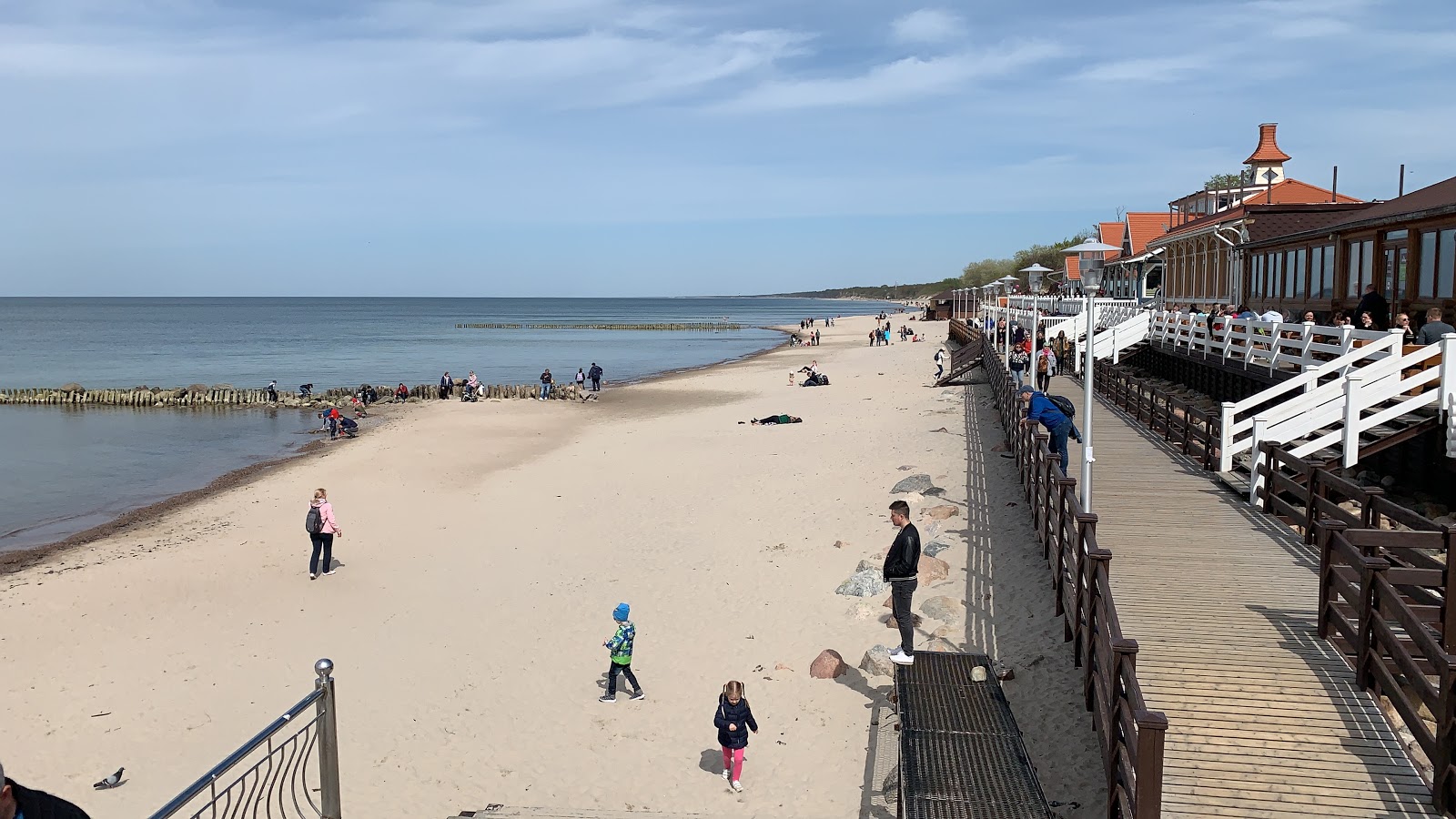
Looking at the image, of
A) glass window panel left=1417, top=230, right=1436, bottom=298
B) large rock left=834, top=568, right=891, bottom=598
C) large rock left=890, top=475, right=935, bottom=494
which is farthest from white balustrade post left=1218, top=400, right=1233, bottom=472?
glass window panel left=1417, top=230, right=1436, bottom=298

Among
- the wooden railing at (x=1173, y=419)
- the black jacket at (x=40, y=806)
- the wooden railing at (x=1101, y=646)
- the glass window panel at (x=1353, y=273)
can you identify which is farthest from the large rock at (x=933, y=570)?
the glass window panel at (x=1353, y=273)

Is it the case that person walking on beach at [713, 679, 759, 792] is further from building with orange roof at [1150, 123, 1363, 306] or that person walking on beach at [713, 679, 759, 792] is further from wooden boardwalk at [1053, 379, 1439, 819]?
building with orange roof at [1150, 123, 1363, 306]

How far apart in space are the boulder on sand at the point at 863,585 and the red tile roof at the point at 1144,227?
39330 millimetres

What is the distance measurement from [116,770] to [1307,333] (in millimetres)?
16669

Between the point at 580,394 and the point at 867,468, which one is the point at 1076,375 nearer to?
the point at 867,468

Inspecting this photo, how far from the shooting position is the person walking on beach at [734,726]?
7938 mm

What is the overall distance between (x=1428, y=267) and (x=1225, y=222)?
11.8m

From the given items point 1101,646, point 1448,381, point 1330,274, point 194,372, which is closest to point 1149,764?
point 1101,646

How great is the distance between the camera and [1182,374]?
80.1ft

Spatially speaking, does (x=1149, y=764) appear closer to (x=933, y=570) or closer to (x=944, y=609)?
(x=944, y=609)

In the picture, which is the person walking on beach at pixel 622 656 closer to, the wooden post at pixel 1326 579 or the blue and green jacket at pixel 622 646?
the blue and green jacket at pixel 622 646

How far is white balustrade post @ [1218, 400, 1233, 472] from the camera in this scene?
1290 centimetres

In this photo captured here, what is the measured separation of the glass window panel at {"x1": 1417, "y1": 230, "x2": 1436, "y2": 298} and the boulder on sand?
11.5 m

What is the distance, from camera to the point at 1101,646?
6.61 m
